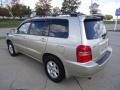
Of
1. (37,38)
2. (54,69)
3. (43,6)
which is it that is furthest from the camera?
(43,6)

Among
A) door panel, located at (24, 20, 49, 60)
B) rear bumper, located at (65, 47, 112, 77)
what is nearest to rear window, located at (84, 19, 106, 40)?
rear bumper, located at (65, 47, 112, 77)

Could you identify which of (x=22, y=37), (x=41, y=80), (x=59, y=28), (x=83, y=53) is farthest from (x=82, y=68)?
(x=22, y=37)

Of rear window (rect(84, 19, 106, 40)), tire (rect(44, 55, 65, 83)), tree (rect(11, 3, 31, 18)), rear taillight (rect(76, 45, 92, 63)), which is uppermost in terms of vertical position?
tree (rect(11, 3, 31, 18))

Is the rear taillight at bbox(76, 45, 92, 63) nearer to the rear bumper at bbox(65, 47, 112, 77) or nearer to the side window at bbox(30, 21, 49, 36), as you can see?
the rear bumper at bbox(65, 47, 112, 77)

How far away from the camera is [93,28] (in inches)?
144

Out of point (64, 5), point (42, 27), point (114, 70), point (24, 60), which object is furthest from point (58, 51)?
point (64, 5)

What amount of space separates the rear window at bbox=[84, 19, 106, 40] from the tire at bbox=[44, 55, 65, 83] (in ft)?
3.45

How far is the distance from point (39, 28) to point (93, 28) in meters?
1.68

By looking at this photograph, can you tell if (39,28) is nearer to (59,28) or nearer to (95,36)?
(59,28)

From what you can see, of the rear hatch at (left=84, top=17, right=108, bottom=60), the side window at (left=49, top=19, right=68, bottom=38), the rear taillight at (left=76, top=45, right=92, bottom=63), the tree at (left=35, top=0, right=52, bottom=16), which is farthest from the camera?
the tree at (left=35, top=0, right=52, bottom=16)

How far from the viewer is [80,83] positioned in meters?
4.05

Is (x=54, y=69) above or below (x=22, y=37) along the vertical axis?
below

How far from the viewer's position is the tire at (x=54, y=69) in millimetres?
3856

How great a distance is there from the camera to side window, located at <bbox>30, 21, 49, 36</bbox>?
13.9 ft
